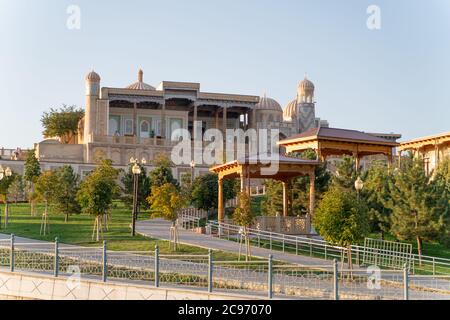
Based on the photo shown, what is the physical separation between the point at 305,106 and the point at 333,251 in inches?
1609

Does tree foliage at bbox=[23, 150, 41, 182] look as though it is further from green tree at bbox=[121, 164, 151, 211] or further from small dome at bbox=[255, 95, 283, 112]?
small dome at bbox=[255, 95, 283, 112]

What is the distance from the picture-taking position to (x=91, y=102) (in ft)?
182

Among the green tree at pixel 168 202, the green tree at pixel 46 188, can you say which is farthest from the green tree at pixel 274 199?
the green tree at pixel 46 188

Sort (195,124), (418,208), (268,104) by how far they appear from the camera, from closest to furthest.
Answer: (418,208) → (195,124) → (268,104)

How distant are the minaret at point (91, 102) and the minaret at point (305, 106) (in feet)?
62.2

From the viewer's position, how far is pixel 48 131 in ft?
216

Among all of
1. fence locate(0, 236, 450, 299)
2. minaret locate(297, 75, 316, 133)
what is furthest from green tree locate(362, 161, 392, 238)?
minaret locate(297, 75, 316, 133)

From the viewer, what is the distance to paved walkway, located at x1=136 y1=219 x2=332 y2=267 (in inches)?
934

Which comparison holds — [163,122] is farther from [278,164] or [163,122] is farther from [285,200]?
[278,164]

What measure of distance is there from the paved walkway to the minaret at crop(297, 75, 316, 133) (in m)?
33.2

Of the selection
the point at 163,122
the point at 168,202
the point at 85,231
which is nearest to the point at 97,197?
the point at 85,231

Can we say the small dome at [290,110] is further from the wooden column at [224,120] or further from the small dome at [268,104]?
the wooden column at [224,120]
